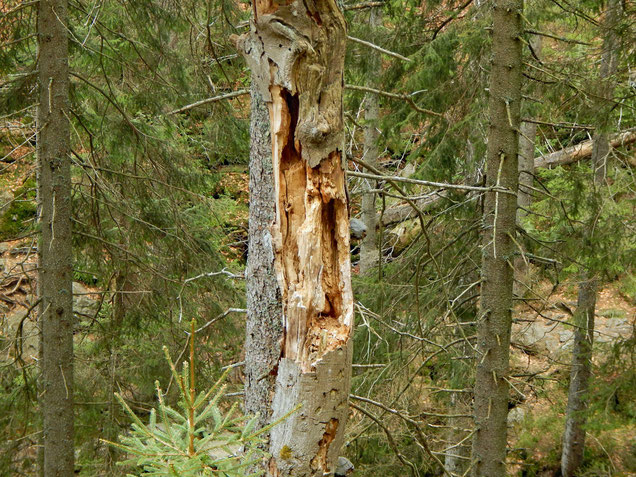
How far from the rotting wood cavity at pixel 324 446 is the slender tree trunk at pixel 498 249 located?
3.72 metres

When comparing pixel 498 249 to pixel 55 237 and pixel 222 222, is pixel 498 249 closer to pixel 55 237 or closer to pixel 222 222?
pixel 222 222

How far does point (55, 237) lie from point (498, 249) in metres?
4.74

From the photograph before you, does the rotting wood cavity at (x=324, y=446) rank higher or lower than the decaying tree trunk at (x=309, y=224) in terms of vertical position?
lower

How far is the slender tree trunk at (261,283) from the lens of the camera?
3.39 metres

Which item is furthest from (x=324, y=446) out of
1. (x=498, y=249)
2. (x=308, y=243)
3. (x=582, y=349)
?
(x=582, y=349)

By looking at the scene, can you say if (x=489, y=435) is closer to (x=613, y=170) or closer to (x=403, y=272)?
(x=403, y=272)

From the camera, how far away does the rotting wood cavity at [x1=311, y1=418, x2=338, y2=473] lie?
2938mm

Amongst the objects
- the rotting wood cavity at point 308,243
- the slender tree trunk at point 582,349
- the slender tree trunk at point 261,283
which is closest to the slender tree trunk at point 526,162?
the slender tree trunk at point 582,349

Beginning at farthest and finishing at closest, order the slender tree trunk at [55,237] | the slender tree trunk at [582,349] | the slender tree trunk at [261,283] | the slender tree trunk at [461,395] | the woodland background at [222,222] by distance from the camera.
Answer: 1. the slender tree trunk at [582,349]
2. the slender tree trunk at [461,395]
3. the woodland background at [222,222]
4. the slender tree trunk at [55,237]
5. the slender tree trunk at [261,283]

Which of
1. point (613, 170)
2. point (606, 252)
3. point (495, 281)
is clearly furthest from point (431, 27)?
point (495, 281)

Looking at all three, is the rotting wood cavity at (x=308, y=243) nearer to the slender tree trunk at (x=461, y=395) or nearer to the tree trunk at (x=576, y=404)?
the slender tree trunk at (x=461, y=395)

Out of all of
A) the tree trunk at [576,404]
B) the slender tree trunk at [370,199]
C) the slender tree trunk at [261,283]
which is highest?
the slender tree trunk at [370,199]

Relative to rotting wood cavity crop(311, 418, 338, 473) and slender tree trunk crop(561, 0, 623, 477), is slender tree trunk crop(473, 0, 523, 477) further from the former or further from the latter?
rotting wood cavity crop(311, 418, 338, 473)

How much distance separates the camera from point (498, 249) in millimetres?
6539
